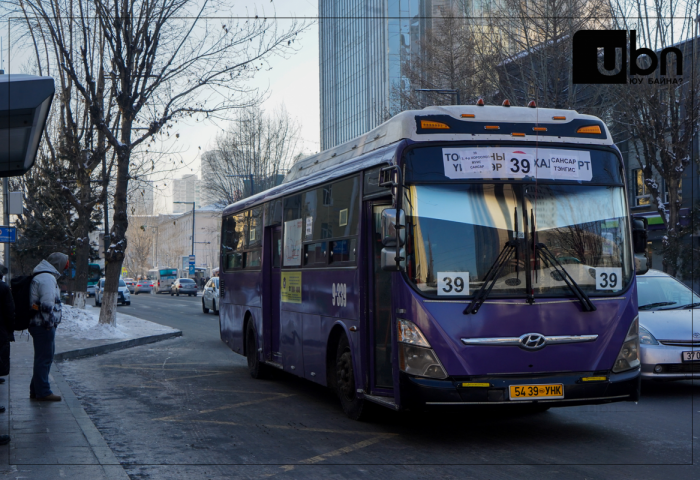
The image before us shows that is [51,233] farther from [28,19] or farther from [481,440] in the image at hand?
[481,440]

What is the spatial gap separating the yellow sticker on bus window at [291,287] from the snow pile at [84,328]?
31.7 ft

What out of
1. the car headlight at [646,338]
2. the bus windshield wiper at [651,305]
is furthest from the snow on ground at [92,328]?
the car headlight at [646,338]

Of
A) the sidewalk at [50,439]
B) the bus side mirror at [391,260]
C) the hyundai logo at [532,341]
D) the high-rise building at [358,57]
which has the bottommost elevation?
the sidewalk at [50,439]

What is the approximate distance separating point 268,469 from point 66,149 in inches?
758

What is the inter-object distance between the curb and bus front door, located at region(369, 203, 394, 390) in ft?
30.3

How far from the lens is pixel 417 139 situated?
7.52m

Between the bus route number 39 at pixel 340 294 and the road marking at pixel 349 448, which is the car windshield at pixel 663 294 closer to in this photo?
the bus route number 39 at pixel 340 294

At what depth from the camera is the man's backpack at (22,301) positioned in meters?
9.16

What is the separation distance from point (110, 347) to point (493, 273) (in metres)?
12.5

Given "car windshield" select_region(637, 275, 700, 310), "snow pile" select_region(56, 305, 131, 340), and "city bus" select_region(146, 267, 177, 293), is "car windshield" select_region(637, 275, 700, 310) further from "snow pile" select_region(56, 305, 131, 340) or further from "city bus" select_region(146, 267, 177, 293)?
"city bus" select_region(146, 267, 177, 293)

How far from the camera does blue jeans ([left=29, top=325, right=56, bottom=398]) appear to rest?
9336 mm

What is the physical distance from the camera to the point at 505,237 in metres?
7.18

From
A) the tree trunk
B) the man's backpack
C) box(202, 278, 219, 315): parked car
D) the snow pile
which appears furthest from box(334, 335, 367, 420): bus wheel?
box(202, 278, 219, 315): parked car

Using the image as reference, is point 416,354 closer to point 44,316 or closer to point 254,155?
point 44,316
